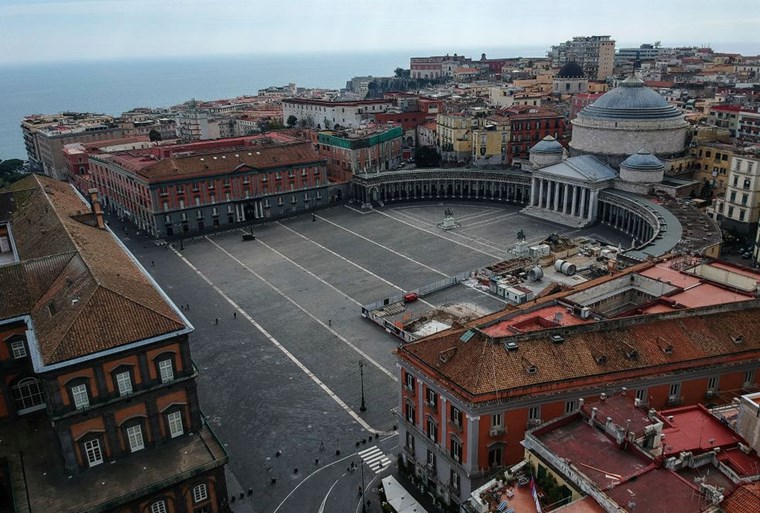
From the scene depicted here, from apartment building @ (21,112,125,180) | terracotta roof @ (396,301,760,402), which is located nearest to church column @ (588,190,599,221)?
terracotta roof @ (396,301,760,402)

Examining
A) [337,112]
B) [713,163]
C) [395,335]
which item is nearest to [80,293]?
[395,335]

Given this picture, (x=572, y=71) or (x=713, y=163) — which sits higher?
(x=572, y=71)

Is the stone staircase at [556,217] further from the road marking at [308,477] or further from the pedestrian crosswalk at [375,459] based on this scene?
the road marking at [308,477]

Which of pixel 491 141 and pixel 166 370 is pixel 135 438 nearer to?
pixel 166 370

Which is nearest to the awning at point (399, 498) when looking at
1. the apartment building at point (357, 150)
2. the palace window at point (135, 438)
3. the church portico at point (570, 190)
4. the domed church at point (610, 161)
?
the palace window at point (135, 438)

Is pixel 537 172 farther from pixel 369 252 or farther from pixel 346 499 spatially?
pixel 346 499

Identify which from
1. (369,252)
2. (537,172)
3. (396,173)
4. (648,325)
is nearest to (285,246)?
(369,252)

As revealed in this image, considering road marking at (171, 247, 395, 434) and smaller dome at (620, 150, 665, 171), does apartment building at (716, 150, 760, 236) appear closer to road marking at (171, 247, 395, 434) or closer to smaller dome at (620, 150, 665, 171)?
smaller dome at (620, 150, 665, 171)
